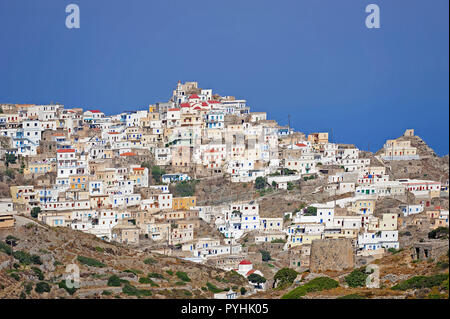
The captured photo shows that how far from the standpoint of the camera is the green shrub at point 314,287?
3422 centimetres

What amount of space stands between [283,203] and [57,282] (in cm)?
1399

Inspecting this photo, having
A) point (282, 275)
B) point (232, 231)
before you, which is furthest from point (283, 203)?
point (282, 275)

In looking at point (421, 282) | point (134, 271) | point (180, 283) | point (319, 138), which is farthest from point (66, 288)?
point (319, 138)

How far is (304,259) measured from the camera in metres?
45.2

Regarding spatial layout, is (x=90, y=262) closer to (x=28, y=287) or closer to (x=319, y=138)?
(x=28, y=287)

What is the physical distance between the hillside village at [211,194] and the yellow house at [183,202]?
10cm

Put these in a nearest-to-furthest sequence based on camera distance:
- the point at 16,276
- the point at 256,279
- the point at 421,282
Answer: the point at 421,282 < the point at 16,276 < the point at 256,279

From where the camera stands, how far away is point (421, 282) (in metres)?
31.2

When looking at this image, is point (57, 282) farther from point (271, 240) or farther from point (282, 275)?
point (271, 240)

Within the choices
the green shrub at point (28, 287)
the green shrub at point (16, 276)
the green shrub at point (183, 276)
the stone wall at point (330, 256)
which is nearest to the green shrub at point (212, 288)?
the green shrub at point (183, 276)

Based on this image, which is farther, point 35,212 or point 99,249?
point 35,212

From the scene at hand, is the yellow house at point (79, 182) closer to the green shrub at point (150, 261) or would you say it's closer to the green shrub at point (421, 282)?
the green shrub at point (150, 261)

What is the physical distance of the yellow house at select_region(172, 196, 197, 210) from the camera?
51.2 metres

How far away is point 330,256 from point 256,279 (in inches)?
159
